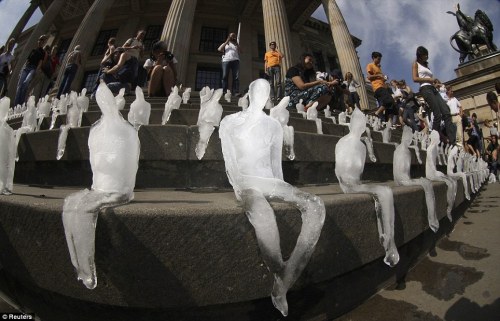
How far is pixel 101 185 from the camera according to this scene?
1.16 m

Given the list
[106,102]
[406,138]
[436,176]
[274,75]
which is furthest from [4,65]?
[436,176]

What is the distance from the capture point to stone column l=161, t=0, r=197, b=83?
10.7 m

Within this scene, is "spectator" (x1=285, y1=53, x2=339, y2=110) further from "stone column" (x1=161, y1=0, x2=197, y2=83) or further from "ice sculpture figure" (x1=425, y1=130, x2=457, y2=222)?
"stone column" (x1=161, y1=0, x2=197, y2=83)

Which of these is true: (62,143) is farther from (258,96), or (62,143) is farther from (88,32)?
(88,32)

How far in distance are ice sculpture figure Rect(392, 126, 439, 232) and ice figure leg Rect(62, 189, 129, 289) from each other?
2113 millimetres

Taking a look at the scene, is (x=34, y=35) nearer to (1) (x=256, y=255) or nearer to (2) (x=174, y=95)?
(2) (x=174, y=95)

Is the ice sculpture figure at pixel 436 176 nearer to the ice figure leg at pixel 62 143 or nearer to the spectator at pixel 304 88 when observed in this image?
the spectator at pixel 304 88

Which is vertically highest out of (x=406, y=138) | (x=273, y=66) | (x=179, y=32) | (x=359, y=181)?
(x=179, y=32)

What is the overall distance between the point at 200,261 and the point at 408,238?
1385 millimetres

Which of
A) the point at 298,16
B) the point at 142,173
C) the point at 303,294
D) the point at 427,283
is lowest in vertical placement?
the point at 427,283

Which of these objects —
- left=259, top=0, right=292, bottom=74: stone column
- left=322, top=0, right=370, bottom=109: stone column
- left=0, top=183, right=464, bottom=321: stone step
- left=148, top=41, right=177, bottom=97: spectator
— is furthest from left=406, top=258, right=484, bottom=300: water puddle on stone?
left=322, top=0, right=370, bottom=109: stone column

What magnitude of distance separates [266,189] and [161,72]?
5.40 meters

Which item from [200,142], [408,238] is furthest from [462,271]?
[200,142]

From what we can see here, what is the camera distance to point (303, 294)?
1.22 metres
